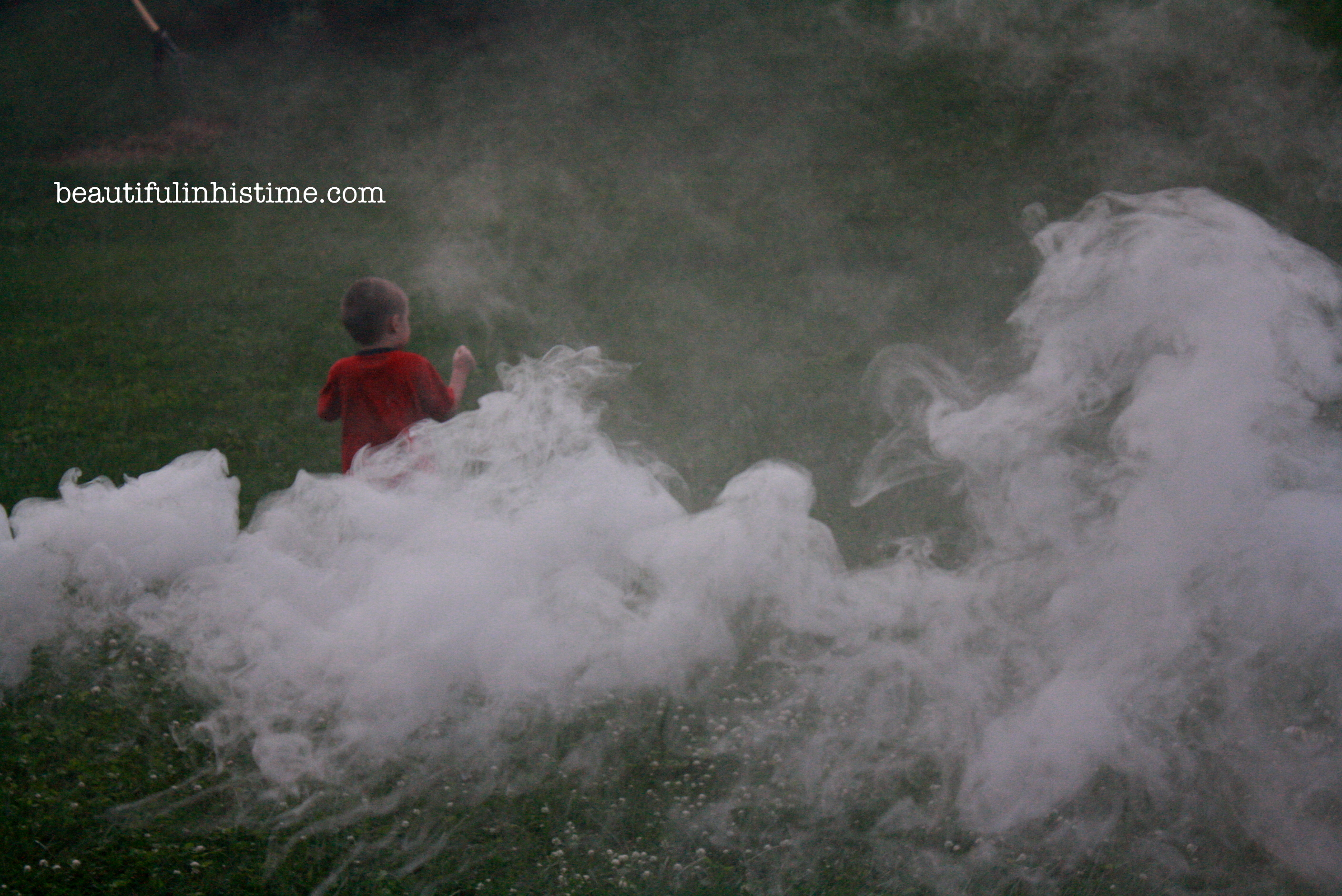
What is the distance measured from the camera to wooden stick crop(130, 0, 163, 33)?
15594 mm

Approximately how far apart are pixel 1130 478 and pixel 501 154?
10294mm

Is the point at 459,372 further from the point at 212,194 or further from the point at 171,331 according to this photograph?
the point at 212,194

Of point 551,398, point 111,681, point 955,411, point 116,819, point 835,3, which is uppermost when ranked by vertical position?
point 835,3

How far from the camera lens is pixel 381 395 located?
4.99 meters

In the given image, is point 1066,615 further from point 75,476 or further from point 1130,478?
point 75,476

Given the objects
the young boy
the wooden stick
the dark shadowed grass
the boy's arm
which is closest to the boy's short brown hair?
the young boy

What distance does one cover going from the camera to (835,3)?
11945 millimetres

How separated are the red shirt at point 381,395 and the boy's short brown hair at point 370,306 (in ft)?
0.35

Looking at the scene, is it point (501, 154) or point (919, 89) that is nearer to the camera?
point (919, 89)

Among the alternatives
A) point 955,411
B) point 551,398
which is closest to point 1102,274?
point 955,411

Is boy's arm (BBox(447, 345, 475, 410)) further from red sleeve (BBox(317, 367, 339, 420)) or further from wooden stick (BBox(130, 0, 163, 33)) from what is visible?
wooden stick (BBox(130, 0, 163, 33))

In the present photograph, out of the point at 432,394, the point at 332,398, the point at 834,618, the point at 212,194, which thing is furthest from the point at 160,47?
the point at 834,618

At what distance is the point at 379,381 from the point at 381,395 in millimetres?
63

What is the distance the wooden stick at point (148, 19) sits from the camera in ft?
51.2
